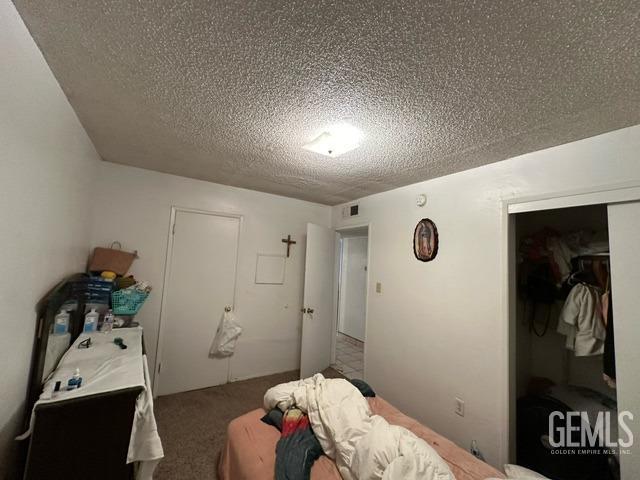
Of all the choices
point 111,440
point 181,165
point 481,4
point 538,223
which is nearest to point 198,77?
point 481,4

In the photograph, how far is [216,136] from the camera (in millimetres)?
1792

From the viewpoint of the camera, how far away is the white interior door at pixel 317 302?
10.4 ft

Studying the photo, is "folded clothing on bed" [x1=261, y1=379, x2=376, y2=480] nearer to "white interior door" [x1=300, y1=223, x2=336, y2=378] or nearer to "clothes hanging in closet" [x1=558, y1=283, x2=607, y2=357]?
"white interior door" [x1=300, y1=223, x2=336, y2=378]

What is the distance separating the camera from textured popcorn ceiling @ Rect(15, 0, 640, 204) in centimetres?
86

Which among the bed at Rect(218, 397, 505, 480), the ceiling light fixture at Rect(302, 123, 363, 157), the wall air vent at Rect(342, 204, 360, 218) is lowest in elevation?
the bed at Rect(218, 397, 505, 480)

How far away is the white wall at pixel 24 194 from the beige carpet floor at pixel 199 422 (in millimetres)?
945

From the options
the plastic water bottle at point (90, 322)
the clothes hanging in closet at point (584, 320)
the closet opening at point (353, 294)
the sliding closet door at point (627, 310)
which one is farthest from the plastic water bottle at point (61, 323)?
the closet opening at point (353, 294)

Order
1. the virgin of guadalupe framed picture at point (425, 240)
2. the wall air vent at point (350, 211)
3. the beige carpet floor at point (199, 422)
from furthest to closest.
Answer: the wall air vent at point (350, 211)
the virgin of guadalupe framed picture at point (425, 240)
the beige carpet floor at point (199, 422)

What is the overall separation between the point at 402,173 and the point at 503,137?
0.84 metres

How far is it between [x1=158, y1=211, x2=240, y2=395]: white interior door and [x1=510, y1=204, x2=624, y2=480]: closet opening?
109 inches

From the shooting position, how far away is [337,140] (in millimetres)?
1680

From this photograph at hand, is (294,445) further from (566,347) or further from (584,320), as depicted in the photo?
(566,347)

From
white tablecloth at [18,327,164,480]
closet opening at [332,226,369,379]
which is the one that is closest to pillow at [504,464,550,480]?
white tablecloth at [18,327,164,480]

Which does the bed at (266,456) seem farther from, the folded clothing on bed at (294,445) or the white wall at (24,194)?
the white wall at (24,194)
